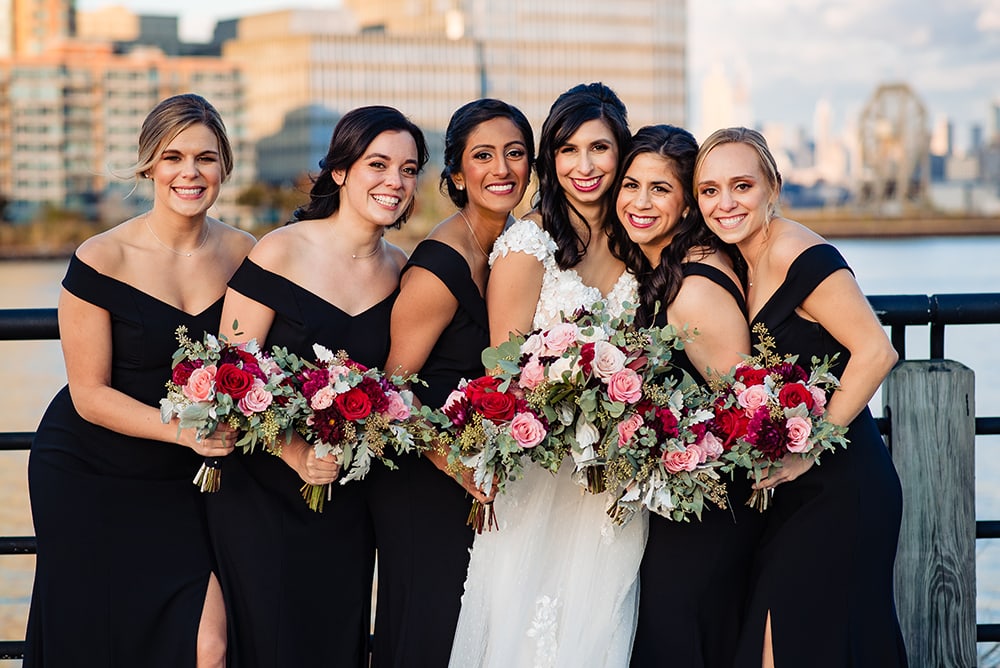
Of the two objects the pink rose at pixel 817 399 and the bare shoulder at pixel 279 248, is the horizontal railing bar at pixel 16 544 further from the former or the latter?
the pink rose at pixel 817 399

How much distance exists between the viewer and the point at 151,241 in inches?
186

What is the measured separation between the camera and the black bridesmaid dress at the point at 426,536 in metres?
4.75

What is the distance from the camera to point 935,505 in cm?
484

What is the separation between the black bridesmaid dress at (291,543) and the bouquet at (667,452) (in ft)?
3.66

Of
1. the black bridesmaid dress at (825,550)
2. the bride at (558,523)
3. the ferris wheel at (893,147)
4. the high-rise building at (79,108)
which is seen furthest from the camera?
the ferris wheel at (893,147)

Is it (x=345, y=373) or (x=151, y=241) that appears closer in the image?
(x=345, y=373)

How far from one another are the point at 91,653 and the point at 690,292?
2.55 meters

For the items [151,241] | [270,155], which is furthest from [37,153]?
[151,241]

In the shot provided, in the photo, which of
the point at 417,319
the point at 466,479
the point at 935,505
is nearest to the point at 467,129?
the point at 417,319

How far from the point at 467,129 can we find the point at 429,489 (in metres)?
1.47

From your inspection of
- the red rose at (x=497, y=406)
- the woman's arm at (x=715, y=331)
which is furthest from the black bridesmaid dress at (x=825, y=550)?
the red rose at (x=497, y=406)

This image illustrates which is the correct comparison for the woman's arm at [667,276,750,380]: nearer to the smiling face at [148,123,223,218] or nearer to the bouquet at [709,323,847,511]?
the bouquet at [709,323,847,511]

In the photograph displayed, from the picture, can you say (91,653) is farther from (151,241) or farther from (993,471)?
(993,471)

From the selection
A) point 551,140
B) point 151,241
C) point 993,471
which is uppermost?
point 551,140
